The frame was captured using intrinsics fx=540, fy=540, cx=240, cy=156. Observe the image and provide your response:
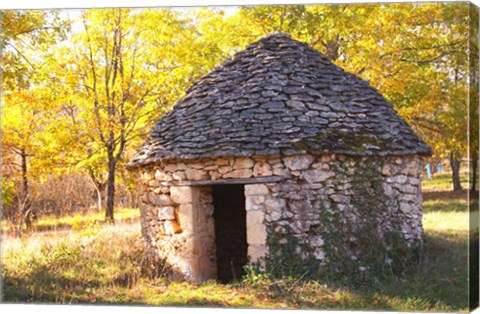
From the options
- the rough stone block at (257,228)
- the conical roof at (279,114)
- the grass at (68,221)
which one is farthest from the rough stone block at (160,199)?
the grass at (68,221)

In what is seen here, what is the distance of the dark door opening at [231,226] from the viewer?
952 cm

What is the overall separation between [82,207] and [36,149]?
1.48 meters

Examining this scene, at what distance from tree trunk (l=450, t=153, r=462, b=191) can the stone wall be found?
1.41 ft

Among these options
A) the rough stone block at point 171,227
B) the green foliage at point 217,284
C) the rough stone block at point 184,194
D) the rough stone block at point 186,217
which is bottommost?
the green foliage at point 217,284

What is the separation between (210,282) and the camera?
23.2 feet

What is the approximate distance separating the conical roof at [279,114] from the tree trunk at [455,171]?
0.32m

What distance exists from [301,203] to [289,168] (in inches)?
17.9

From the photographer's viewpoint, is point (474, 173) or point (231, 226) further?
point (231, 226)

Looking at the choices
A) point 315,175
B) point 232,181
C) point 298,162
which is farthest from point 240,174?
point 315,175

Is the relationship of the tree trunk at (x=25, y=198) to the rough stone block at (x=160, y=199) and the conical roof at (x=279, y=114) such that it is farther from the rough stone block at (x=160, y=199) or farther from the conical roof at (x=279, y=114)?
the rough stone block at (x=160, y=199)

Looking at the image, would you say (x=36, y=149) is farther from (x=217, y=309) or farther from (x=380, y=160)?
(x=380, y=160)

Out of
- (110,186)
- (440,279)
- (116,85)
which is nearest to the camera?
(440,279)

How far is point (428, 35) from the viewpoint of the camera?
7.82 m

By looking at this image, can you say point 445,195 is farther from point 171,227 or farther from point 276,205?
point 171,227
